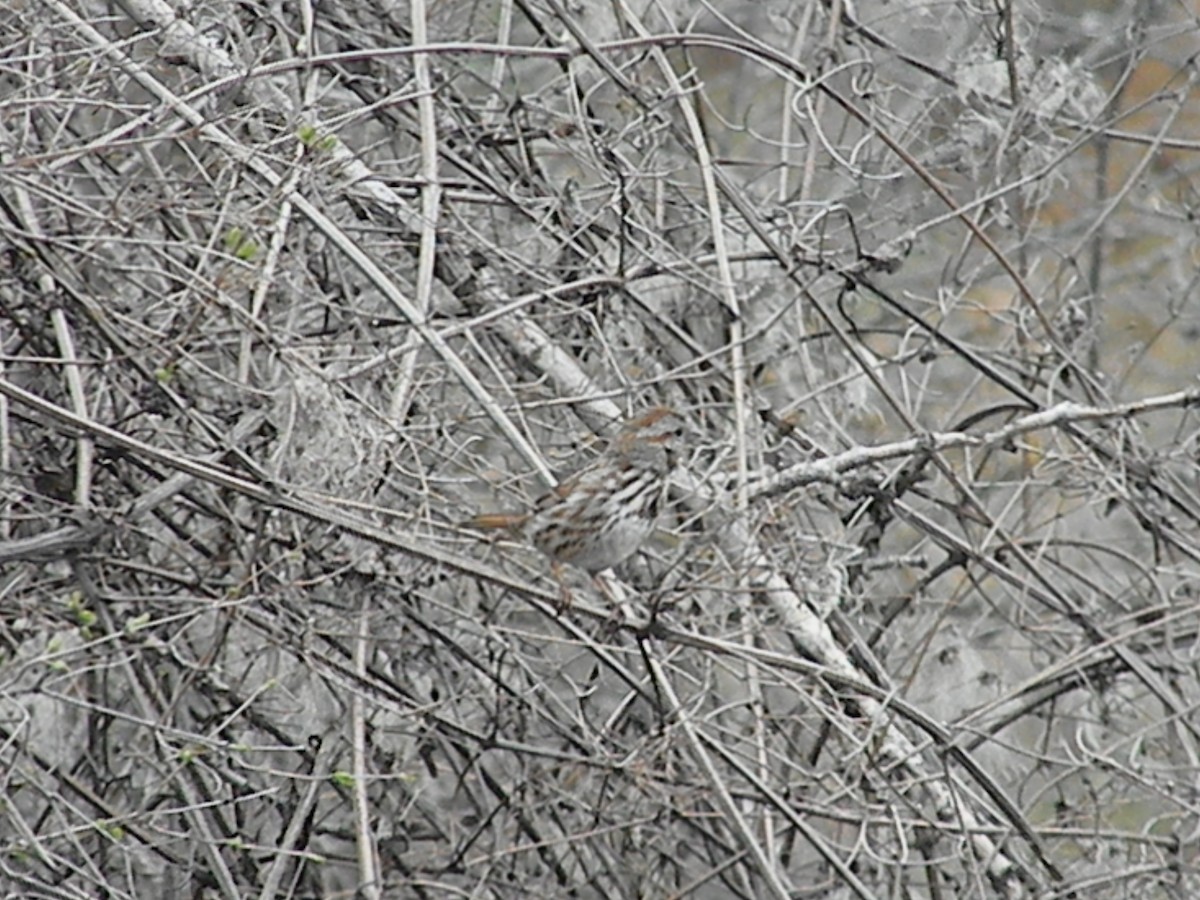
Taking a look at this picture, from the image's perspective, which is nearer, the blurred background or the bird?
the blurred background

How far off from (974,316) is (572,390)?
3516 millimetres

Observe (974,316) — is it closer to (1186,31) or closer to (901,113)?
(901,113)

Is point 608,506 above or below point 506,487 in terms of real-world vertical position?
above

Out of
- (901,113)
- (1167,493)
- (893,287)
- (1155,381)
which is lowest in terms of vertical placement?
(1155,381)

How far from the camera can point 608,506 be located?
409 centimetres

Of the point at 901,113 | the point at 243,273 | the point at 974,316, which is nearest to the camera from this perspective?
the point at 243,273

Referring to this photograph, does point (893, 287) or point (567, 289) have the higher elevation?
point (567, 289)

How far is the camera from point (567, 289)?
4199 mm

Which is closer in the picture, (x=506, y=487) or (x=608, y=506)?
(x=608, y=506)

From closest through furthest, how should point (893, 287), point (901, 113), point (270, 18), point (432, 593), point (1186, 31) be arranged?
point (270, 18), point (432, 593), point (1186, 31), point (901, 113), point (893, 287)

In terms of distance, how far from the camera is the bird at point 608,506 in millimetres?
4098

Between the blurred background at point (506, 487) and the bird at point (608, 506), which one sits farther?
the bird at point (608, 506)

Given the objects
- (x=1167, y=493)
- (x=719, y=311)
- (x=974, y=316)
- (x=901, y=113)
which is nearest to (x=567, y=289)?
(x=719, y=311)

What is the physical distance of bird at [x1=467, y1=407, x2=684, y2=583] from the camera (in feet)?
13.4
